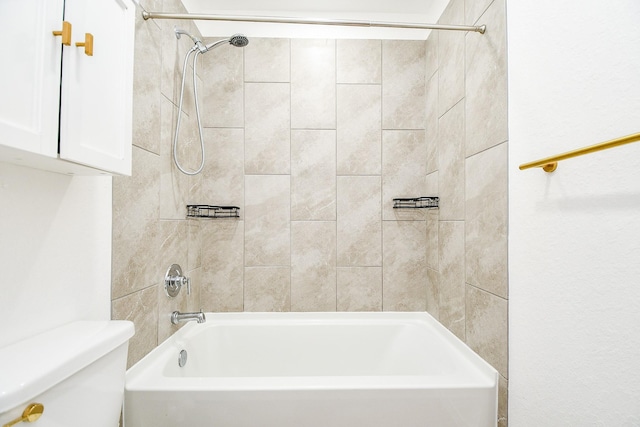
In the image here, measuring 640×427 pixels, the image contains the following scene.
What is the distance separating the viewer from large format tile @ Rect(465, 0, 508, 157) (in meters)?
1.25

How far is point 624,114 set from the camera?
753mm

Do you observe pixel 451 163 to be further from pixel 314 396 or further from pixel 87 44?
pixel 87 44

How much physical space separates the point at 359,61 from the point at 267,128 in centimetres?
75

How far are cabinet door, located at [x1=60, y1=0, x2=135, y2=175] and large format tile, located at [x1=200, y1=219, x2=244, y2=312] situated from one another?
112cm

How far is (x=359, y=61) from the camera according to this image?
213cm

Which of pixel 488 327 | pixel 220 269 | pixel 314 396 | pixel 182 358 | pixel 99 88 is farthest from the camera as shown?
pixel 220 269

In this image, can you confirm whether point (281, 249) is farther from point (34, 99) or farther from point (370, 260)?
point (34, 99)

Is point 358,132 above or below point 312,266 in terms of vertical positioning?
above

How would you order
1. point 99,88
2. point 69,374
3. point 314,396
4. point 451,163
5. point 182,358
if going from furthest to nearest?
point 451,163 → point 182,358 → point 314,396 → point 99,88 → point 69,374

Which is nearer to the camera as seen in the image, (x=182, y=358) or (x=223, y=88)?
(x=182, y=358)

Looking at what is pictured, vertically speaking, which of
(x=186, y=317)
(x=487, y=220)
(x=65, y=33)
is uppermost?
(x=65, y=33)

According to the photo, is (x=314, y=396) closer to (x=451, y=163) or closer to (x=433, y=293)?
(x=433, y=293)

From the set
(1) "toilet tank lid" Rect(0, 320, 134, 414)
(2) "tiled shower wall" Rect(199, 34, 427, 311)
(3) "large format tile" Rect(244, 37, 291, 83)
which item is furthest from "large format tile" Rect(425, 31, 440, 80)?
(1) "toilet tank lid" Rect(0, 320, 134, 414)

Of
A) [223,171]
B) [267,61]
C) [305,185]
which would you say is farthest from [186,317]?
[267,61]
